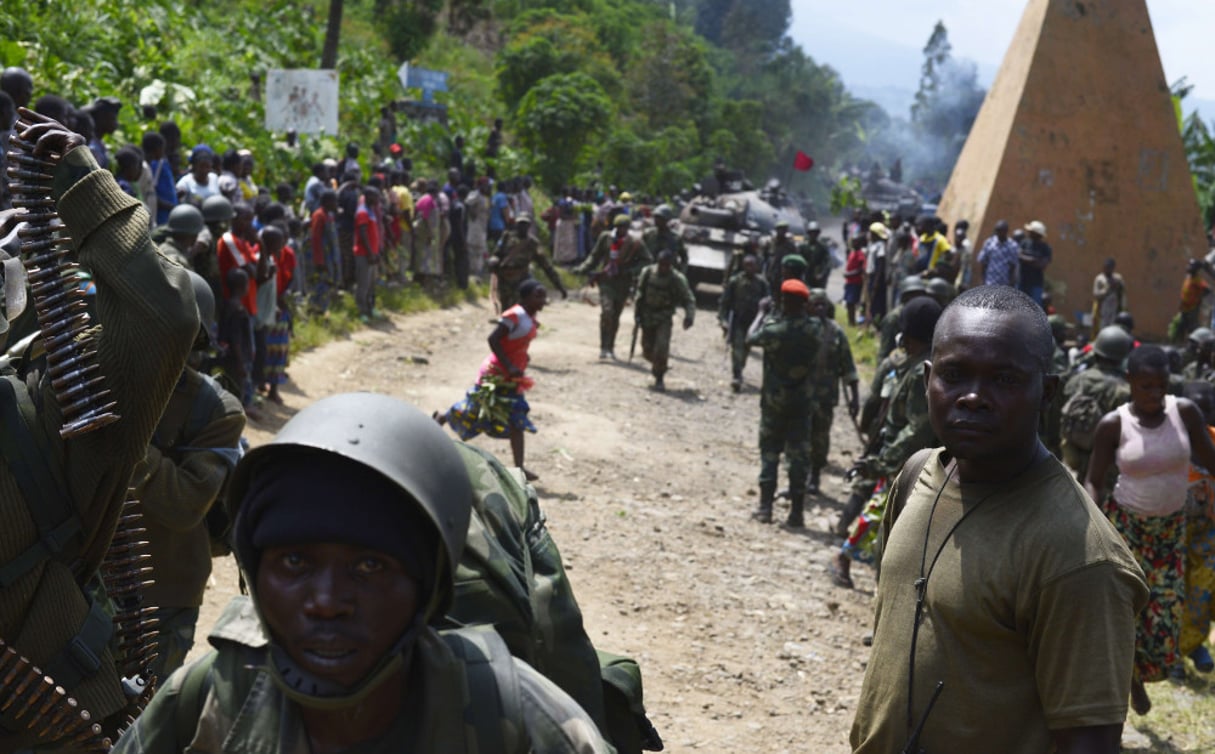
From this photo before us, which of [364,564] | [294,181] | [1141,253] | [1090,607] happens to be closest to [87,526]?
[364,564]

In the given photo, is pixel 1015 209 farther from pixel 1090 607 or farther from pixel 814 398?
pixel 1090 607

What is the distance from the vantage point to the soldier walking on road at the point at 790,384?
9.02m

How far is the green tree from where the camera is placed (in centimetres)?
2892

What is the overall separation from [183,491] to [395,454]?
6.90ft

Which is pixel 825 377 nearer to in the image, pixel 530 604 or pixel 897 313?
pixel 897 313

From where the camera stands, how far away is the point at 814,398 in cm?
926

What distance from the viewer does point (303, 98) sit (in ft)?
55.3

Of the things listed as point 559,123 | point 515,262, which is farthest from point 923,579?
point 559,123

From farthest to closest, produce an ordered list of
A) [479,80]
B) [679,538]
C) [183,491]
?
[479,80] → [679,538] → [183,491]

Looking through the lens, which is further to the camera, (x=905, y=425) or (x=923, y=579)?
(x=905, y=425)

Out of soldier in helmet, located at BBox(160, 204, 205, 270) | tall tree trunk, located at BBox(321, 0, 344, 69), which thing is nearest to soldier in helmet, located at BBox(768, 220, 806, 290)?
soldier in helmet, located at BBox(160, 204, 205, 270)

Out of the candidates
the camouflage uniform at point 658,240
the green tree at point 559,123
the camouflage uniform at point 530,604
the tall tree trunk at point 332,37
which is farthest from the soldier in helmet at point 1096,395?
the green tree at point 559,123

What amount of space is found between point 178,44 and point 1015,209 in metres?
13.3

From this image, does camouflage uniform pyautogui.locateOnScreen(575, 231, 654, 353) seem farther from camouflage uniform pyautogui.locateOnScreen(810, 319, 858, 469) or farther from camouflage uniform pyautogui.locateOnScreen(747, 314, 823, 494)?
camouflage uniform pyautogui.locateOnScreen(747, 314, 823, 494)
